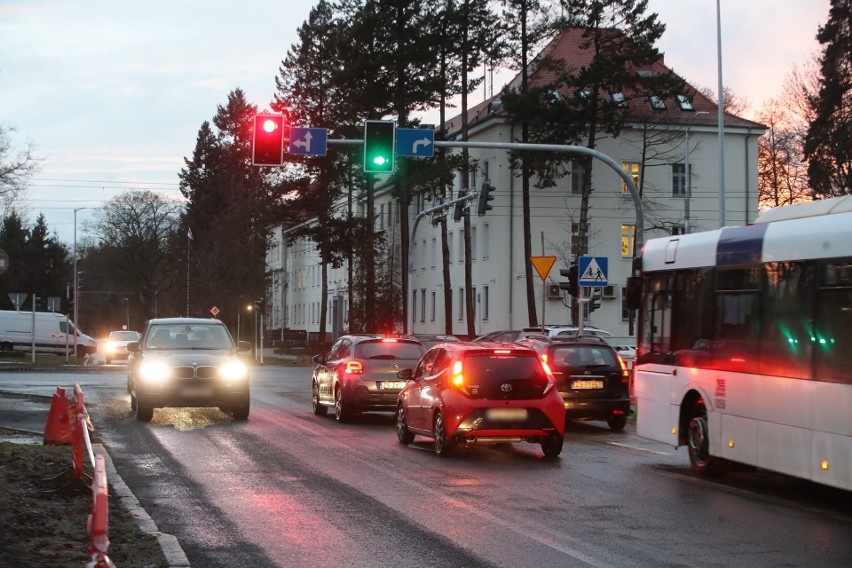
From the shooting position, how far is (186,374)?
21.5 metres

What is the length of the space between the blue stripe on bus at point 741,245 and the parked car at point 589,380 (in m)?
7.75

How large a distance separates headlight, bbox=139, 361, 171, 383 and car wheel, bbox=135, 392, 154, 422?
0.48 meters

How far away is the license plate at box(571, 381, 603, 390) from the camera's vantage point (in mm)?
21469

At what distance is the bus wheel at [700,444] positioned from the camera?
14.0 metres

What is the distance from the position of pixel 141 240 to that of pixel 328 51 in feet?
131

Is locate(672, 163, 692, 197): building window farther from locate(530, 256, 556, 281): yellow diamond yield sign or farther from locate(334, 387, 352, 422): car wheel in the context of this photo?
locate(334, 387, 352, 422): car wheel

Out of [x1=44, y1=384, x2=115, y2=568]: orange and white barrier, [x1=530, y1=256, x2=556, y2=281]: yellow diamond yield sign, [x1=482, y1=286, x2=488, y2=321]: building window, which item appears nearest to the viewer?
[x1=44, y1=384, x2=115, y2=568]: orange and white barrier

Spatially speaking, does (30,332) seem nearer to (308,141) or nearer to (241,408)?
(308,141)

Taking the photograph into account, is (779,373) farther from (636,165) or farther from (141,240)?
(141,240)

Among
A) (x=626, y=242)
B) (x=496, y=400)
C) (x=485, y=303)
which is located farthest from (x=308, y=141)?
(x=626, y=242)

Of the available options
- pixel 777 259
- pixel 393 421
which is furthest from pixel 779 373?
pixel 393 421

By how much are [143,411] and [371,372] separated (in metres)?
4.22

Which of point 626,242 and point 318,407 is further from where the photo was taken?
point 626,242

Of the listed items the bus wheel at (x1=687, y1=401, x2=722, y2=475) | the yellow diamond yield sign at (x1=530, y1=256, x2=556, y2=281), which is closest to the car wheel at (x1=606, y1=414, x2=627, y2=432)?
the yellow diamond yield sign at (x1=530, y1=256, x2=556, y2=281)
